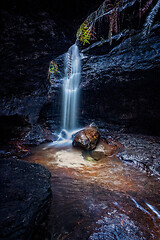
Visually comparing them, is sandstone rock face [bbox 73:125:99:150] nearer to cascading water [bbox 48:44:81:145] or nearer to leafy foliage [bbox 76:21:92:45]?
cascading water [bbox 48:44:81:145]

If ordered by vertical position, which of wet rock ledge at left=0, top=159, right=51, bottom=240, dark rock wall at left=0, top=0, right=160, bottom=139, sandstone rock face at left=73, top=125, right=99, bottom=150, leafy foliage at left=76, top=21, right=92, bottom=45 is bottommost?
sandstone rock face at left=73, top=125, right=99, bottom=150

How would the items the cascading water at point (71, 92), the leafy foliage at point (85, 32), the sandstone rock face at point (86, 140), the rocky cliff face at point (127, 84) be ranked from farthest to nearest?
1. the cascading water at point (71, 92)
2. the leafy foliage at point (85, 32)
3. the rocky cliff face at point (127, 84)
4. the sandstone rock face at point (86, 140)

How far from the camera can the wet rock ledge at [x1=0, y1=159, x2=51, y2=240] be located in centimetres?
84

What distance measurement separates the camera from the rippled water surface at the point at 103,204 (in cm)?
123

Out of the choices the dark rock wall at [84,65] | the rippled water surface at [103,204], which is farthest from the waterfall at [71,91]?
the rippled water surface at [103,204]

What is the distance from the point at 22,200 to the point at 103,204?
48.6 inches

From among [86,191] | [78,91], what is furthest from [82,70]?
[86,191]

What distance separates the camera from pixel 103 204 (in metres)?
1.66

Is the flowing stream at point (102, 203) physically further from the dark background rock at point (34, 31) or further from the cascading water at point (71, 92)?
the cascading water at point (71, 92)

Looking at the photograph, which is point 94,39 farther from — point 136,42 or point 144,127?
point 144,127

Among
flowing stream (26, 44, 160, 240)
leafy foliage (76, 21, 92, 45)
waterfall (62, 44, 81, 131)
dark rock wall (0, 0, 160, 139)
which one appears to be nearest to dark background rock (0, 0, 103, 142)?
dark rock wall (0, 0, 160, 139)

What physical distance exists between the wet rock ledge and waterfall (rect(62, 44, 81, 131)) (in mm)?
6557

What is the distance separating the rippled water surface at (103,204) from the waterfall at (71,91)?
562 centimetres

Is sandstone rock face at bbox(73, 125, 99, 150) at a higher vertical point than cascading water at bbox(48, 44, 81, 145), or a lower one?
lower
